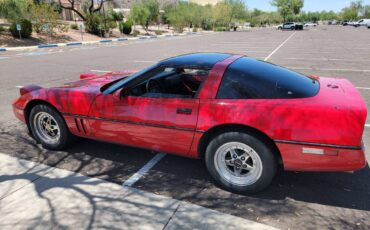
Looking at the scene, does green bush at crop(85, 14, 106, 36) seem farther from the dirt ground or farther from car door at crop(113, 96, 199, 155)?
car door at crop(113, 96, 199, 155)

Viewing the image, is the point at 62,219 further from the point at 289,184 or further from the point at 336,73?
the point at 336,73

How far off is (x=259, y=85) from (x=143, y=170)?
1702mm

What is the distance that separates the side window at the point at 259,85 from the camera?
120 inches

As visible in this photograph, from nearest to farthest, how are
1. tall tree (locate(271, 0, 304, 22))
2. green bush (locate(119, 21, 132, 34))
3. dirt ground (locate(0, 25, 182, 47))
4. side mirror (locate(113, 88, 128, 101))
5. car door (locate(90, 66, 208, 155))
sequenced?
car door (locate(90, 66, 208, 155)) → side mirror (locate(113, 88, 128, 101)) → dirt ground (locate(0, 25, 182, 47)) → green bush (locate(119, 21, 132, 34)) → tall tree (locate(271, 0, 304, 22))

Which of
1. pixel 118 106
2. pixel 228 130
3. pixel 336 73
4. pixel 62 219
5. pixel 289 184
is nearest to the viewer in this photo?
pixel 62 219

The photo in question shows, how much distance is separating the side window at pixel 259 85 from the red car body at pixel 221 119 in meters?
0.07

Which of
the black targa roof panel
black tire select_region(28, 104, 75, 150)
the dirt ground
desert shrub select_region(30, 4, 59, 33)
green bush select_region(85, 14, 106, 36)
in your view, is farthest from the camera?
green bush select_region(85, 14, 106, 36)

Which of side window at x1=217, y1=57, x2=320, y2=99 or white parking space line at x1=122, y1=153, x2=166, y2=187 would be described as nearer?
side window at x1=217, y1=57, x2=320, y2=99

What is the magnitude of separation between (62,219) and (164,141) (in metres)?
1.27

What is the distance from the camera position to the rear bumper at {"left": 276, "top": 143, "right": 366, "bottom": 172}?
2.72 metres

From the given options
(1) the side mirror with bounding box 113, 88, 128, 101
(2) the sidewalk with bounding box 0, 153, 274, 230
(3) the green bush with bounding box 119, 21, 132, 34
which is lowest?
(2) the sidewalk with bounding box 0, 153, 274, 230

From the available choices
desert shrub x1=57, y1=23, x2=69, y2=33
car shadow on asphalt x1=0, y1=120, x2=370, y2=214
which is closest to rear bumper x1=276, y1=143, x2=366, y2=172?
car shadow on asphalt x1=0, y1=120, x2=370, y2=214

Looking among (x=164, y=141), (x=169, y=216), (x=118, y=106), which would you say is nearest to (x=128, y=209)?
(x=169, y=216)

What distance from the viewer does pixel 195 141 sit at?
10.6 feet
